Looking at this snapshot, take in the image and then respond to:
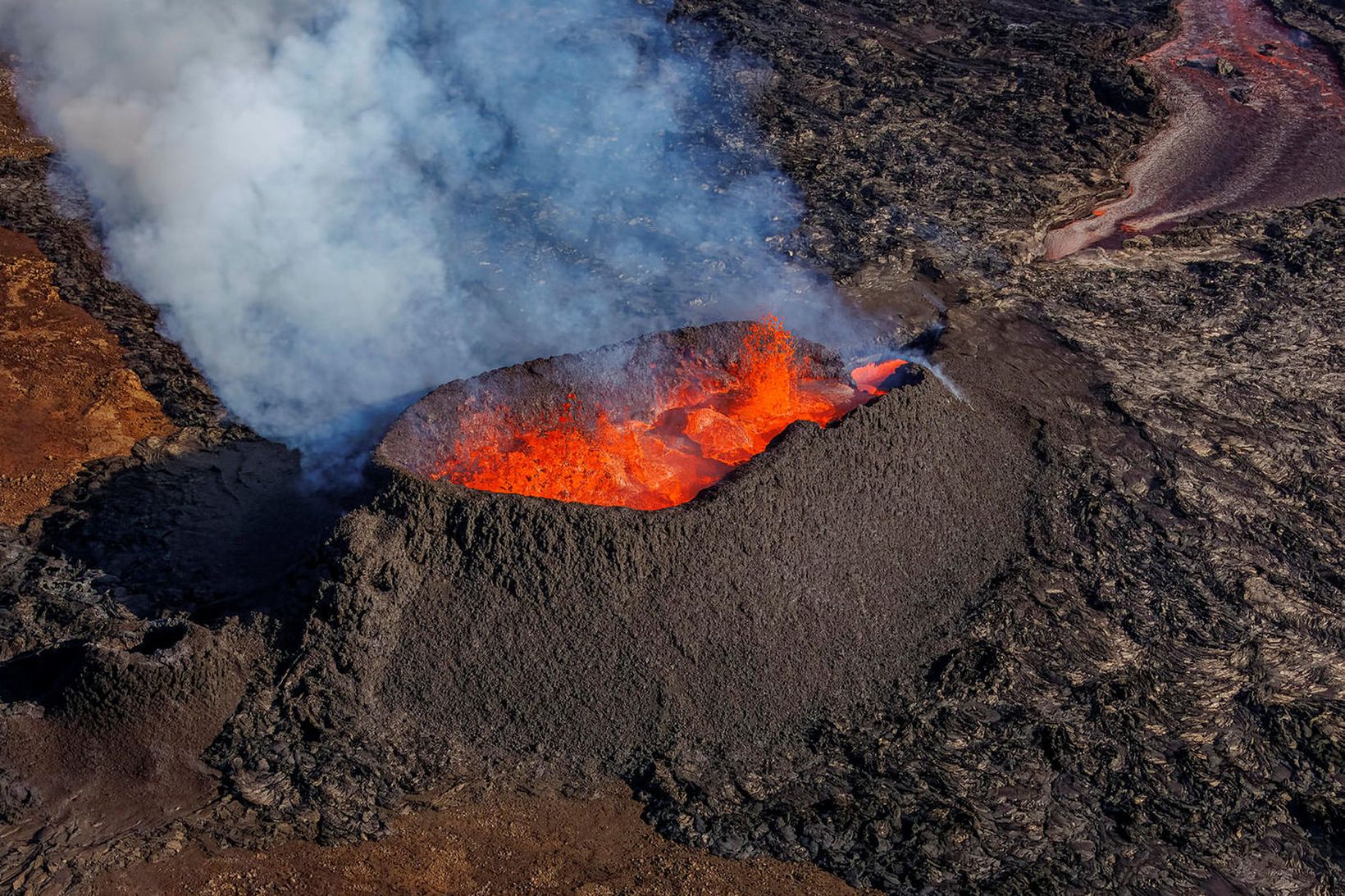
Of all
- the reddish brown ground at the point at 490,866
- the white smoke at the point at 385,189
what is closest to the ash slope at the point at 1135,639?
the reddish brown ground at the point at 490,866

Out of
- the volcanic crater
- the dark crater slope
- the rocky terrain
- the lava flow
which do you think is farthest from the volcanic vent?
the rocky terrain

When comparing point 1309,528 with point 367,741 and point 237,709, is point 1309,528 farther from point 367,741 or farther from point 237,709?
point 237,709

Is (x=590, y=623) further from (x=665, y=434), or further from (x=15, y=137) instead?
(x=15, y=137)

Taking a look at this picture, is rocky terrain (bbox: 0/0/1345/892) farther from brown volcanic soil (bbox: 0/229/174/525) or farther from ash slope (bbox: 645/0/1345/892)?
brown volcanic soil (bbox: 0/229/174/525)

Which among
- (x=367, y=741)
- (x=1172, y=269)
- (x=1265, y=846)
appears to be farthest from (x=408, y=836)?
(x=1172, y=269)

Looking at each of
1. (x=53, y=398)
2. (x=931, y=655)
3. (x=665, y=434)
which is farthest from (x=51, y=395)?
(x=931, y=655)
